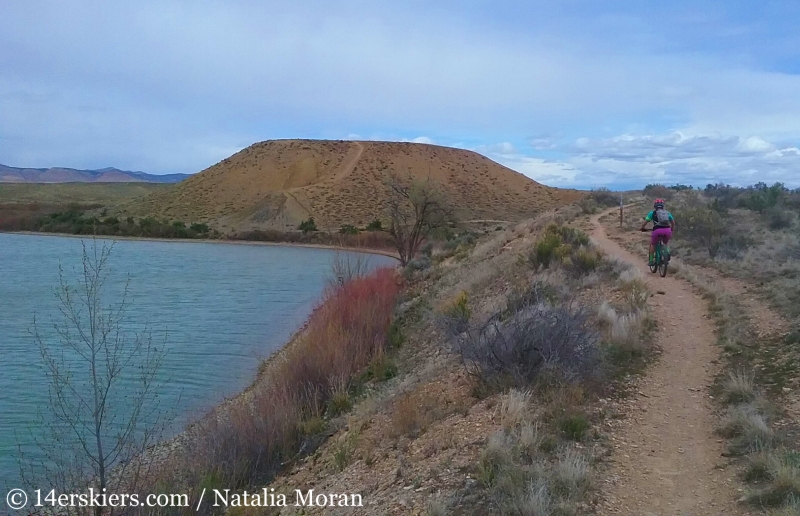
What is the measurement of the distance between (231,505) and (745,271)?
494 inches

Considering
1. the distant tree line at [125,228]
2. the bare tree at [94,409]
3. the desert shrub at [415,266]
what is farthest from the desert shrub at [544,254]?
the distant tree line at [125,228]

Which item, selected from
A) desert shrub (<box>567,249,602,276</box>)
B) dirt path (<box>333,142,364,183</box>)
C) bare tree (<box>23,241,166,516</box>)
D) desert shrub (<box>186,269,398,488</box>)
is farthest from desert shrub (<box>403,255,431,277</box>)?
dirt path (<box>333,142,364,183</box>)

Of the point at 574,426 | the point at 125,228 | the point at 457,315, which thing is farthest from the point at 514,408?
the point at 125,228

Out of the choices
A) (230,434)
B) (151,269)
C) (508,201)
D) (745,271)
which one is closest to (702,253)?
(745,271)

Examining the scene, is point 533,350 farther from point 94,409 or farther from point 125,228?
point 125,228

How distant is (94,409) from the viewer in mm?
10172

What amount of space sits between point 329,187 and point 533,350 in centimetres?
7913

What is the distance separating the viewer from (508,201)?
3708 inches

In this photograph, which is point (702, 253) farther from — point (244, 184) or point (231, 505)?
point (244, 184)

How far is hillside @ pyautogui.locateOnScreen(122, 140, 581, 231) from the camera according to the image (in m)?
76.4

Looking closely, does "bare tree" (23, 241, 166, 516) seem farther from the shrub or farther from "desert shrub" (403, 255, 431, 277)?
"desert shrub" (403, 255, 431, 277)

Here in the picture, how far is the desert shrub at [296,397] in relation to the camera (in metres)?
8.94

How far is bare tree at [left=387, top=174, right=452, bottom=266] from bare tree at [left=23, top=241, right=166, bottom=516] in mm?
15545

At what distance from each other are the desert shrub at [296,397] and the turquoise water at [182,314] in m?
2.13
